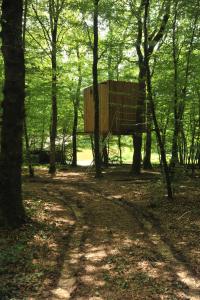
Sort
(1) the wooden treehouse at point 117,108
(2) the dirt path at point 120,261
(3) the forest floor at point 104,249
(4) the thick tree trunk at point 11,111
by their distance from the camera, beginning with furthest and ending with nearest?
(1) the wooden treehouse at point 117,108, (4) the thick tree trunk at point 11,111, (3) the forest floor at point 104,249, (2) the dirt path at point 120,261

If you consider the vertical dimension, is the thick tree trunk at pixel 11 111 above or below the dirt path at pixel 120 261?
above

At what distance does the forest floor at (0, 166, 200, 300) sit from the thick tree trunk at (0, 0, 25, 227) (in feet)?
2.01

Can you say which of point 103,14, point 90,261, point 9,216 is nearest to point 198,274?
point 90,261

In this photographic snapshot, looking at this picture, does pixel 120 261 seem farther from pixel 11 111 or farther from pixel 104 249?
pixel 11 111

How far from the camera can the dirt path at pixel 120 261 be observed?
5.13 metres

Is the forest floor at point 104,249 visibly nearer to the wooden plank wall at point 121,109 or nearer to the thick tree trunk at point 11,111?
the thick tree trunk at point 11,111

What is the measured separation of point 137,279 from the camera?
5.59m

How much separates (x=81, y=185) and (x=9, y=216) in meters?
7.48

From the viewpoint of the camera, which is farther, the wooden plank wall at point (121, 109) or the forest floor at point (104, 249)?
the wooden plank wall at point (121, 109)

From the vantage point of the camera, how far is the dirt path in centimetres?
513

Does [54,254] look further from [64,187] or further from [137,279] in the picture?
[64,187]

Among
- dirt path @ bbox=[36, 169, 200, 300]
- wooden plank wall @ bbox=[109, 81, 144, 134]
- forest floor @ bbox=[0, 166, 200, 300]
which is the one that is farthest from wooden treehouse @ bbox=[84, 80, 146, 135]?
dirt path @ bbox=[36, 169, 200, 300]

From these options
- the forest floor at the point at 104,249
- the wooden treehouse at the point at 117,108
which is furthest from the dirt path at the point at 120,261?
the wooden treehouse at the point at 117,108

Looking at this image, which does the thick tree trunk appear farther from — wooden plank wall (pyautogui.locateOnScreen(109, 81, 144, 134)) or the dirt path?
wooden plank wall (pyautogui.locateOnScreen(109, 81, 144, 134))
